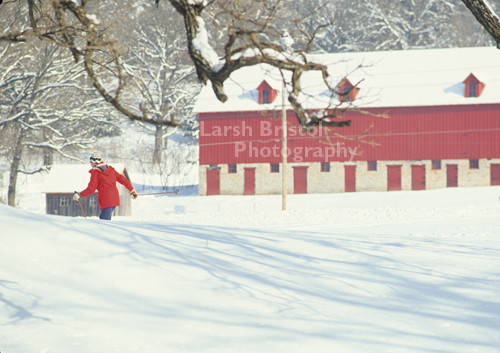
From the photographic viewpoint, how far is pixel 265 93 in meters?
35.7

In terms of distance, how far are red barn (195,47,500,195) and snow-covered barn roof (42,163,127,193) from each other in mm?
8187

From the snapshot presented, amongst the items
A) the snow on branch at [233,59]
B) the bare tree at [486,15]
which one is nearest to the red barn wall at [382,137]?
the bare tree at [486,15]

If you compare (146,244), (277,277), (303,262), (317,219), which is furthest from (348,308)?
(317,219)

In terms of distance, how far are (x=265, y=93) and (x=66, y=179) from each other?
43.9 ft

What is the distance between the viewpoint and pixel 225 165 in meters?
35.3

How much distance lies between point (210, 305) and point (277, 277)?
1239 mm

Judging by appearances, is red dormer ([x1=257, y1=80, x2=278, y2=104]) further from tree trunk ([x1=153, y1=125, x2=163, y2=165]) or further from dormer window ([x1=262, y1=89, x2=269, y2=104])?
tree trunk ([x1=153, y1=125, x2=163, y2=165])

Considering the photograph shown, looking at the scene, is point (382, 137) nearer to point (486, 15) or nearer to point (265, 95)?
point (265, 95)

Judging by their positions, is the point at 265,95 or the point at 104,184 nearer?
the point at 104,184

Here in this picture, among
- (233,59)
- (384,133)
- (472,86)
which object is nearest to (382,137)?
(384,133)

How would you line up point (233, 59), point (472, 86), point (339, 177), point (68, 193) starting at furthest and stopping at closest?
point (339, 177) → point (472, 86) → point (68, 193) → point (233, 59)

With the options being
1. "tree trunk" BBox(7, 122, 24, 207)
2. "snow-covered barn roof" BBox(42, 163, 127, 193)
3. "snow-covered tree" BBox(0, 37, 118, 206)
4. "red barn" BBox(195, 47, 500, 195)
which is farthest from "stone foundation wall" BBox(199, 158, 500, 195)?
"tree trunk" BBox(7, 122, 24, 207)

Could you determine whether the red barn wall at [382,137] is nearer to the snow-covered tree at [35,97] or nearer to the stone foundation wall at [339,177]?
the stone foundation wall at [339,177]

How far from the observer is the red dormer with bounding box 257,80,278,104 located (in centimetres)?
3550
